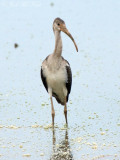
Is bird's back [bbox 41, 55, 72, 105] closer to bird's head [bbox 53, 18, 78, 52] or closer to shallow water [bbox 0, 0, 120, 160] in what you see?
bird's head [bbox 53, 18, 78, 52]

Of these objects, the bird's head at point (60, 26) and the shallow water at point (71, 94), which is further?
the bird's head at point (60, 26)

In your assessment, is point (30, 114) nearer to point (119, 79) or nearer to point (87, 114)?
point (87, 114)

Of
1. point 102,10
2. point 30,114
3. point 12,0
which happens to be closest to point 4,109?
point 30,114

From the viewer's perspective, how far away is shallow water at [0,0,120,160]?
8.49 metres

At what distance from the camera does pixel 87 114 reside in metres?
10.3

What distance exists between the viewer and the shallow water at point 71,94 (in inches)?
334

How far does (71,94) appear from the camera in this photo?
39.3 feet

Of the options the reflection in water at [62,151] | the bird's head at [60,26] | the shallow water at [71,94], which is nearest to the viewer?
the reflection in water at [62,151]

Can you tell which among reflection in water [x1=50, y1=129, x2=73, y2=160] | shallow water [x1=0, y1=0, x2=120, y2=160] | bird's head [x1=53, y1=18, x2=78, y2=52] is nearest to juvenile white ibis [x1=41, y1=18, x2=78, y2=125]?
bird's head [x1=53, y1=18, x2=78, y2=52]

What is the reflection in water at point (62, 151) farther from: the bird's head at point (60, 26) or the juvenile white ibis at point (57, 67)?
the bird's head at point (60, 26)

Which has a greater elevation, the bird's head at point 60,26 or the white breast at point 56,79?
the bird's head at point 60,26

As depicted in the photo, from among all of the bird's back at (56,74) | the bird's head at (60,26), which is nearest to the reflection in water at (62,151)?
the bird's back at (56,74)

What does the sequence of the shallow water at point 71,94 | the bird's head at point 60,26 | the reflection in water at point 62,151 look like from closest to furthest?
the reflection in water at point 62,151, the shallow water at point 71,94, the bird's head at point 60,26

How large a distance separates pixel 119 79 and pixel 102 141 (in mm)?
4603
